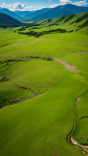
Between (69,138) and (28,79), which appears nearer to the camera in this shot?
(69,138)

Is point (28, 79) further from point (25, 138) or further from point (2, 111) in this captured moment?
point (25, 138)

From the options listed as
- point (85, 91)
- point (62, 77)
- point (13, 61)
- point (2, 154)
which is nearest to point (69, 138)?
point (2, 154)

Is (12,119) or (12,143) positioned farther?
(12,119)

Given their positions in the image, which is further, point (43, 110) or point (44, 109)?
point (44, 109)

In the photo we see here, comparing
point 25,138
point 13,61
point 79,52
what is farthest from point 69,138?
point 79,52

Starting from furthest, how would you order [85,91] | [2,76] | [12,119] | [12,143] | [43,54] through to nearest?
1. [43,54]
2. [2,76]
3. [85,91]
4. [12,119]
5. [12,143]

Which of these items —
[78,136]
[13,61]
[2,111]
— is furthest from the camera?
[13,61]

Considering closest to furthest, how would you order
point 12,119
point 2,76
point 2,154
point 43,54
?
point 2,154 → point 12,119 → point 2,76 → point 43,54

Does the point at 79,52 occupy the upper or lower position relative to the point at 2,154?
upper

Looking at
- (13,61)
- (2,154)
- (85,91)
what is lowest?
(2,154)

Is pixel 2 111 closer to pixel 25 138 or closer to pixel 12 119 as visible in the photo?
pixel 12 119
